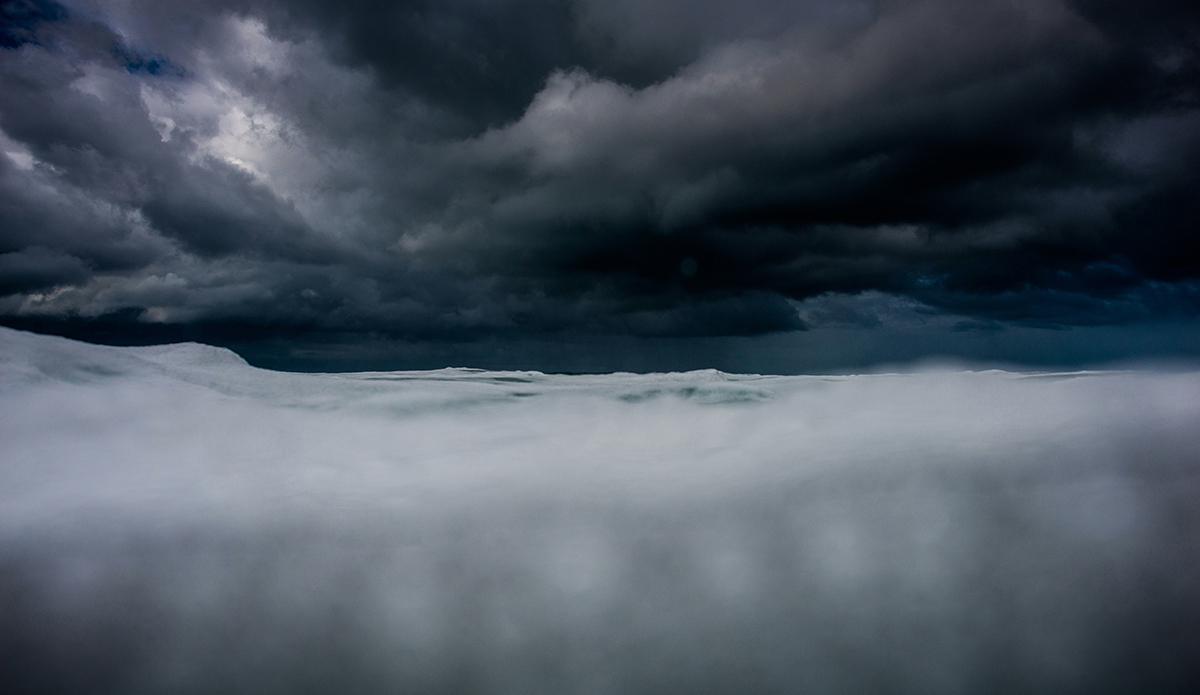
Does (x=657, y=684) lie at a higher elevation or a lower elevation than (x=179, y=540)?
lower

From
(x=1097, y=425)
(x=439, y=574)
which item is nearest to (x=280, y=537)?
(x=439, y=574)

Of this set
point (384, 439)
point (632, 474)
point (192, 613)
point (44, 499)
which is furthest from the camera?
point (384, 439)

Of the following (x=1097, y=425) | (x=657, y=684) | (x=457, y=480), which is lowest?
(x=657, y=684)

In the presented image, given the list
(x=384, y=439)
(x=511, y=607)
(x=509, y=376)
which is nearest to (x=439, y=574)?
(x=511, y=607)

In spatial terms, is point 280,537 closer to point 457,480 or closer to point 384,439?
point 457,480

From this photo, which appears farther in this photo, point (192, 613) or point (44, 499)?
point (44, 499)

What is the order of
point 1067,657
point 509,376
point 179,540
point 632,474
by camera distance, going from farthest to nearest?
1. point 509,376
2. point 632,474
3. point 179,540
4. point 1067,657

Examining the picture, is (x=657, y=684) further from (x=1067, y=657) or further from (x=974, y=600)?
(x=1067, y=657)
